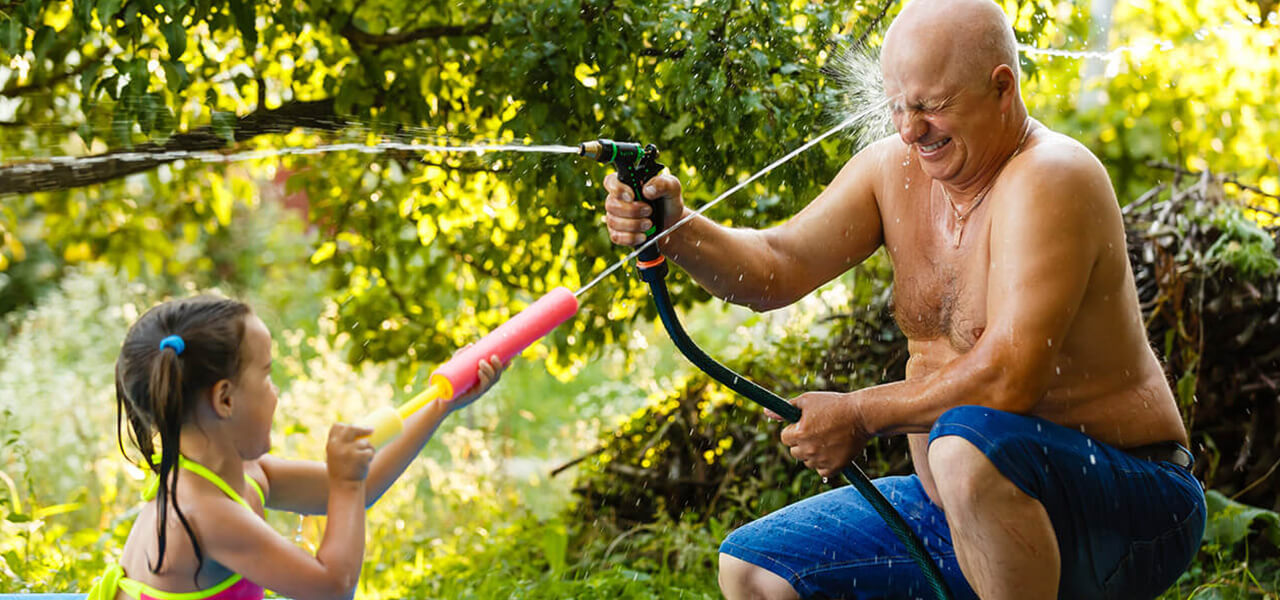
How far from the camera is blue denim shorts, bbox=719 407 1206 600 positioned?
198cm

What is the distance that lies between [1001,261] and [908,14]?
47 centimetres

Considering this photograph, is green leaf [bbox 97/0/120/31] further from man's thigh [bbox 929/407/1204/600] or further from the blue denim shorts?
man's thigh [bbox 929/407/1204/600]

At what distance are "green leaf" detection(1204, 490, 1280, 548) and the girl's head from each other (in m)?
2.42

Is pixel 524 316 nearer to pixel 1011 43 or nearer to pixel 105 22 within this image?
pixel 1011 43

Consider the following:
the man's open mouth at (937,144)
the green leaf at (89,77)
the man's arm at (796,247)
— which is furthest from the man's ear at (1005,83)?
the green leaf at (89,77)

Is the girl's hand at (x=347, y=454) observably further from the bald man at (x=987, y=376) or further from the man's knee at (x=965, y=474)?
the man's knee at (x=965, y=474)

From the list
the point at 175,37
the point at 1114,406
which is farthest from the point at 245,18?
the point at 1114,406

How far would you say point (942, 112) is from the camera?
2178mm

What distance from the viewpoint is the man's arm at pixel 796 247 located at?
245 centimetres

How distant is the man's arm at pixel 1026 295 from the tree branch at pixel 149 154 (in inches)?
88.8

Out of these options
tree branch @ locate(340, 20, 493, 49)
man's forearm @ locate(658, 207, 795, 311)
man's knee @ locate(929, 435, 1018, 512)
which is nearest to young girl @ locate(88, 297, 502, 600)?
man's forearm @ locate(658, 207, 795, 311)

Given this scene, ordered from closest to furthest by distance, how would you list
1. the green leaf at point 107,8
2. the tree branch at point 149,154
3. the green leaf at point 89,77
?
1. the green leaf at point 107,8
2. the green leaf at point 89,77
3. the tree branch at point 149,154

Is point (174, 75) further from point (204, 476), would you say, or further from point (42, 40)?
point (204, 476)

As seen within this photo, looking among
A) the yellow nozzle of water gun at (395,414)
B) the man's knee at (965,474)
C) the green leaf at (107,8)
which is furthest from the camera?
the green leaf at (107,8)
